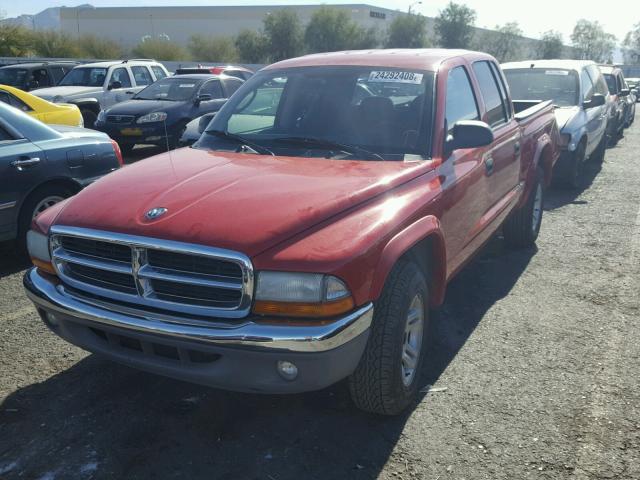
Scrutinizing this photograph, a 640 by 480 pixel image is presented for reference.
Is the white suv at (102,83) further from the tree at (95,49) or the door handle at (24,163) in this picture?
the tree at (95,49)

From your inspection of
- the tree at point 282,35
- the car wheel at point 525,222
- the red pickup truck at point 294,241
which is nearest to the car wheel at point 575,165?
the car wheel at point 525,222

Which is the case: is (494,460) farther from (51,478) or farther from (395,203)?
(51,478)

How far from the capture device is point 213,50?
53.8m

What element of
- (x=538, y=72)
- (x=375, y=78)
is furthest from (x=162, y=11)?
(x=375, y=78)

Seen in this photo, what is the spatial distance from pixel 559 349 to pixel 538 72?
22.7ft

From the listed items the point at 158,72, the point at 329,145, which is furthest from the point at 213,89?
the point at 329,145

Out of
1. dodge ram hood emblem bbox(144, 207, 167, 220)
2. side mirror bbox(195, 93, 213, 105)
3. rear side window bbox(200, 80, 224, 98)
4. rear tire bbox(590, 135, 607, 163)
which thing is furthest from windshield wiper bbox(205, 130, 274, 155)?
rear tire bbox(590, 135, 607, 163)

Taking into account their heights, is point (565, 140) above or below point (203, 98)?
above

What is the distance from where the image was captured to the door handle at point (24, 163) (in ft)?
18.4

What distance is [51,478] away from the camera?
116 inches

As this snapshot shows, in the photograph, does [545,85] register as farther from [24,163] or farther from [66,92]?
[66,92]

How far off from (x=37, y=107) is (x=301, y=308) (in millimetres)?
7107

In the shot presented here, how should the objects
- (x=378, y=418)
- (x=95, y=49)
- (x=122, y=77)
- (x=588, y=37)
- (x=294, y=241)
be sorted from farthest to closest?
1. (x=588, y=37)
2. (x=95, y=49)
3. (x=122, y=77)
4. (x=378, y=418)
5. (x=294, y=241)

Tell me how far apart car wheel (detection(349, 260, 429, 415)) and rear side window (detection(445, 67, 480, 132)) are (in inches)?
52.4
